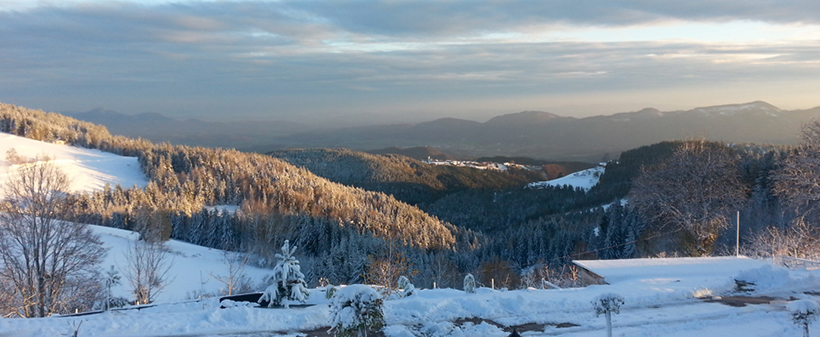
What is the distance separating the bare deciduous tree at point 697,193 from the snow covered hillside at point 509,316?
39.2 feet

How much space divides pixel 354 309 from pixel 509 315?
5.80 m

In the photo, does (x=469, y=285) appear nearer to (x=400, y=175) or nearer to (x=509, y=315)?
(x=509, y=315)

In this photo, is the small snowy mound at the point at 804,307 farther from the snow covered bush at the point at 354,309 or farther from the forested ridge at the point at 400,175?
the forested ridge at the point at 400,175

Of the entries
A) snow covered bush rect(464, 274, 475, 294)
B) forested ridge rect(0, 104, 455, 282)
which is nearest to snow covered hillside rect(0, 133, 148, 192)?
forested ridge rect(0, 104, 455, 282)

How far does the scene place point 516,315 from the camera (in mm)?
12555

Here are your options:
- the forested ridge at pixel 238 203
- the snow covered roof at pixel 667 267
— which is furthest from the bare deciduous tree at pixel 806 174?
the forested ridge at pixel 238 203

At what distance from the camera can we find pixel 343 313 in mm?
8406

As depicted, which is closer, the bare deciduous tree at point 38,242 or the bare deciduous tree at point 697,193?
the bare deciduous tree at point 38,242

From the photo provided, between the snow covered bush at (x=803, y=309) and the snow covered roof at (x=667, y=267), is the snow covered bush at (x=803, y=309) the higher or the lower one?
the higher one

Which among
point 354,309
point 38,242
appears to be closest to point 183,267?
point 38,242

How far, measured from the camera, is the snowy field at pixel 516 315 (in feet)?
→ 36.5

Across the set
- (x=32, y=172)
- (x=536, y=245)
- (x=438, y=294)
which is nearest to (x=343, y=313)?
(x=438, y=294)

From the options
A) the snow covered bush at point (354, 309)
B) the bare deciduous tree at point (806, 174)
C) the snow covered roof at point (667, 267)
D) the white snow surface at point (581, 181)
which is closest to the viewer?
the snow covered bush at point (354, 309)

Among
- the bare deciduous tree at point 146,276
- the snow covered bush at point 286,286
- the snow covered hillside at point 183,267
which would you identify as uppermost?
the snow covered bush at point 286,286
